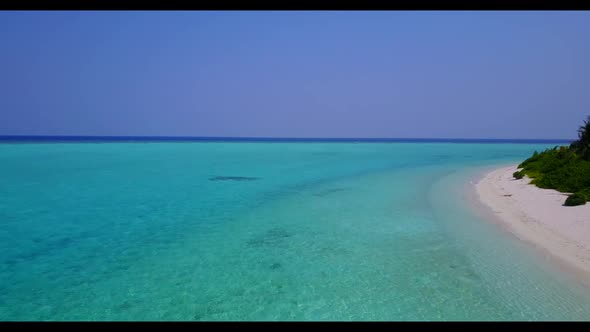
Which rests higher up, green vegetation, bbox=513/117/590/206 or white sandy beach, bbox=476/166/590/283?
green vegetation, bbox=513/117/590/206

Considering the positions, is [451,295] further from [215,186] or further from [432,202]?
[215,186]

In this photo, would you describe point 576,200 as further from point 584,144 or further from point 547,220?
point 584,144

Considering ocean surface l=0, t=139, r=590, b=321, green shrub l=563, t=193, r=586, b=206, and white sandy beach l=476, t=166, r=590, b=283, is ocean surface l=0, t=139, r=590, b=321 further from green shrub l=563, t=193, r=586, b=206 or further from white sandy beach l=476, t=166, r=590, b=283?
green shrub l=563, t=193, r=586, b=206

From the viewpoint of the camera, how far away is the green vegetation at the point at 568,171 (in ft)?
47.9

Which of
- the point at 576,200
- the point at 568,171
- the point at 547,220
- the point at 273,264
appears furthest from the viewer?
the point at 568,171

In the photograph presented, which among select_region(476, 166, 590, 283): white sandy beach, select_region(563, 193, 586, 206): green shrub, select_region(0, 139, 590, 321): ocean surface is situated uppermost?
select_region(563, 193, 586, 206): green shrub

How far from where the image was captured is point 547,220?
11.8 m

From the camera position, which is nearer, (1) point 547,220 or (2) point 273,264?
(2) point 273,264

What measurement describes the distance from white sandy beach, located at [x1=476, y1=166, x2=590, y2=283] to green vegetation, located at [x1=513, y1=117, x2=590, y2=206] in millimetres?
490

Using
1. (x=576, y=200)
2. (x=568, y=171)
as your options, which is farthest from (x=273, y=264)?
(x=568, y=171)

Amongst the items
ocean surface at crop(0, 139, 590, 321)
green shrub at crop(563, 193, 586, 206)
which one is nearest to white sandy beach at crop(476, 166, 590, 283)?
green shrub at crop(563, 193, 586, 206)

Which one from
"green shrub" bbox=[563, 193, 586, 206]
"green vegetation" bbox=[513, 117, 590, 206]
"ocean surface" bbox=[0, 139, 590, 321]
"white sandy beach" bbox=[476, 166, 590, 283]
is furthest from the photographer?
"green vegetation" bbox=[513, 117, 590, 206]

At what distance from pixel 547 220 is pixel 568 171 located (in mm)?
7714

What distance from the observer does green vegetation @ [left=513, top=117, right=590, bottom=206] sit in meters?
14.6
